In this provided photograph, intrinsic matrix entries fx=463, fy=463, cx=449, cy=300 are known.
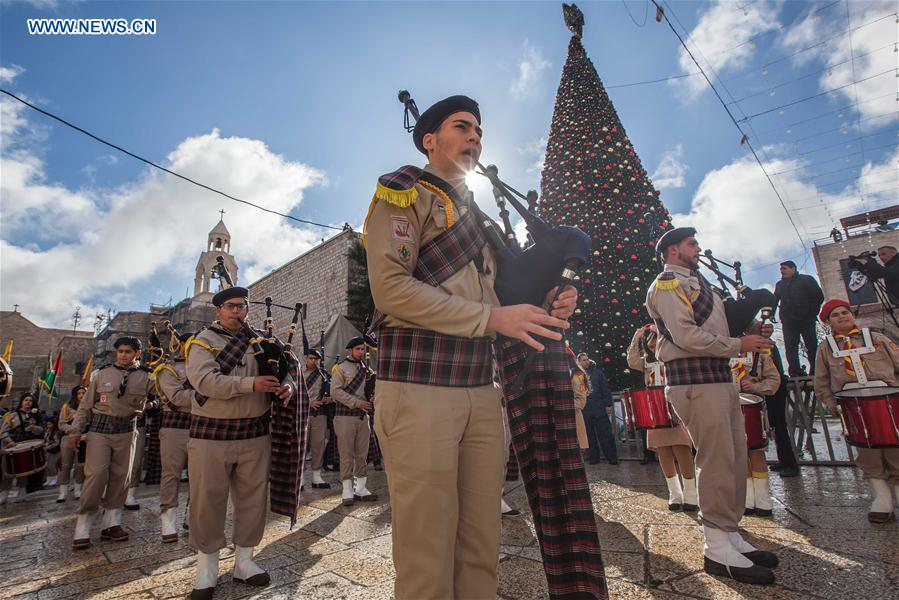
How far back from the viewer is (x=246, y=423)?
3621 millimetres

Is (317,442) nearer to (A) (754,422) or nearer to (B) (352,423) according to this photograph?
(B) (352,423)

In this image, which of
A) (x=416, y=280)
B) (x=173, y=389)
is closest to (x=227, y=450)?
(x=173, y=389)

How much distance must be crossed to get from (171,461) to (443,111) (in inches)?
223

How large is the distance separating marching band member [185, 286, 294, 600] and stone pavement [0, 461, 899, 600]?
1.03 feet

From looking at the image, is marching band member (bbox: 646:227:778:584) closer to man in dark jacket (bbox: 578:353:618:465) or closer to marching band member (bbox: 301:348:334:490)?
man in dark jacket (bbox: 578:353:618:465)

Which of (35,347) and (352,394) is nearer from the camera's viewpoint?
(352,394)

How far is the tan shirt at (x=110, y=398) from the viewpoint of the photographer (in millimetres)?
5469

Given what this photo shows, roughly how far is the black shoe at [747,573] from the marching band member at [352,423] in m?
4.62

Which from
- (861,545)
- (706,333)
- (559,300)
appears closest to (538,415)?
(559,300)

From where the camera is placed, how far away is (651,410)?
5.02 m

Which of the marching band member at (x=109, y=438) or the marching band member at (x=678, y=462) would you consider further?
the marching band member at (x=109, y=438)

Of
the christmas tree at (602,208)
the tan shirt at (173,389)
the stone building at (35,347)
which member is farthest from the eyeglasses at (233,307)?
the stone building at (35,347)

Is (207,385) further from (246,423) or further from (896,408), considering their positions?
(896,408)

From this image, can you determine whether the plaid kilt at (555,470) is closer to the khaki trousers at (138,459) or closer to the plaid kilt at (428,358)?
the plaid kilt at (428,358)
